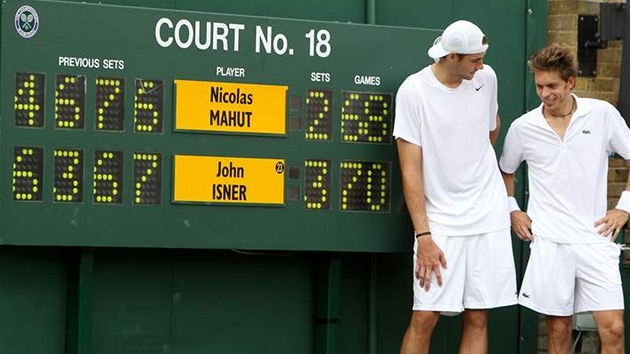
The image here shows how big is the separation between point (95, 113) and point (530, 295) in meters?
2.56

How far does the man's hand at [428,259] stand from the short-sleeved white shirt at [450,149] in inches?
4.2

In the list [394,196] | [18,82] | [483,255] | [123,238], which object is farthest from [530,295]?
[18,82]

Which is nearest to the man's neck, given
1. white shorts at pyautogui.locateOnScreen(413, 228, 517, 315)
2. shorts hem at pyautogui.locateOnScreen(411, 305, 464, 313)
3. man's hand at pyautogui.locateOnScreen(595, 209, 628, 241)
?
white shorts at pyautogui.locateOnScreen(413, 228, 517, 315)

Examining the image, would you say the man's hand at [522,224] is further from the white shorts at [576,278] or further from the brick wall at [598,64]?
the brick wall at [598,64]

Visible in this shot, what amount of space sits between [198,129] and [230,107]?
0.22 meters

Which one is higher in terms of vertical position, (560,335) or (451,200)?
Result: (451,200)

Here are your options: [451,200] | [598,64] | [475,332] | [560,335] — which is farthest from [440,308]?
[598,64]

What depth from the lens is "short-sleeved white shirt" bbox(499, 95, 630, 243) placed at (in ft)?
24.8

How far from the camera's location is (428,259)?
744cm

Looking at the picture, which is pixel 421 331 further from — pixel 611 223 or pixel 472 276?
pixel 611 223

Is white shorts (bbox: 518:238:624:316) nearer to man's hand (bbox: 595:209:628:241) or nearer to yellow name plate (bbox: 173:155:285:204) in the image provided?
man's hand (bbox: 595:209:628:241)

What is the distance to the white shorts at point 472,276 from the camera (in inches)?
295

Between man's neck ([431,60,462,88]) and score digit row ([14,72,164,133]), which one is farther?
man's neck ([431,60,462,88])

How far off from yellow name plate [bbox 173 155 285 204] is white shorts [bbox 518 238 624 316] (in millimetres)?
1480
